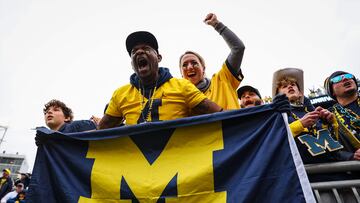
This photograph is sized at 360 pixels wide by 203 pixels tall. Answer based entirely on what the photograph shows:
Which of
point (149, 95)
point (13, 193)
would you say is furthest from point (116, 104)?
point (13, 193)

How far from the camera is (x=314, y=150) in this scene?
7.38ft

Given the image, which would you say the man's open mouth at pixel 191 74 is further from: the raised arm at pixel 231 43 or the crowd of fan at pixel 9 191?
the crowd of fan at pixel 9 191

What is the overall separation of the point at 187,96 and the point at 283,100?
0.96 metres

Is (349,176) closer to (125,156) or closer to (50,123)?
(125,156)

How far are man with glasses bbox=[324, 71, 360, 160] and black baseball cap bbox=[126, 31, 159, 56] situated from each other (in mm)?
2238

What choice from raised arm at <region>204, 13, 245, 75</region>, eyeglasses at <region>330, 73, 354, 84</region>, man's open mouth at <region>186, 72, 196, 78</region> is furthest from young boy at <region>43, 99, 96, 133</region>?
eyeglasses at <region>330, 73, 354, 84</region>

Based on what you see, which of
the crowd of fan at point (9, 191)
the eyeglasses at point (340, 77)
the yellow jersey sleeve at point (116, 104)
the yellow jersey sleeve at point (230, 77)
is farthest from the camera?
the crowd of fan at point (9, 191)

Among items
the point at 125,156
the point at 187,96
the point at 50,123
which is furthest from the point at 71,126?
the point at 187,96

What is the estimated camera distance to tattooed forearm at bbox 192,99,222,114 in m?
2.50

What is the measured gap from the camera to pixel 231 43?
2973mm

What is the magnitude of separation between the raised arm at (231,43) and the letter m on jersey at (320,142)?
1.11 m

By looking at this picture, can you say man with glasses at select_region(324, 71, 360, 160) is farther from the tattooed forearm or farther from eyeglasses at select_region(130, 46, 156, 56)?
eyeglasses at select_region(130, 46, 156, 56)

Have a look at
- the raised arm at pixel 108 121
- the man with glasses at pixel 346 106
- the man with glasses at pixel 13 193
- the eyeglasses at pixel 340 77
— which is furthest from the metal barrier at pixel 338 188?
the man with glasses at pixel 13 193

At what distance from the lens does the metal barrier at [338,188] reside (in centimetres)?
197
